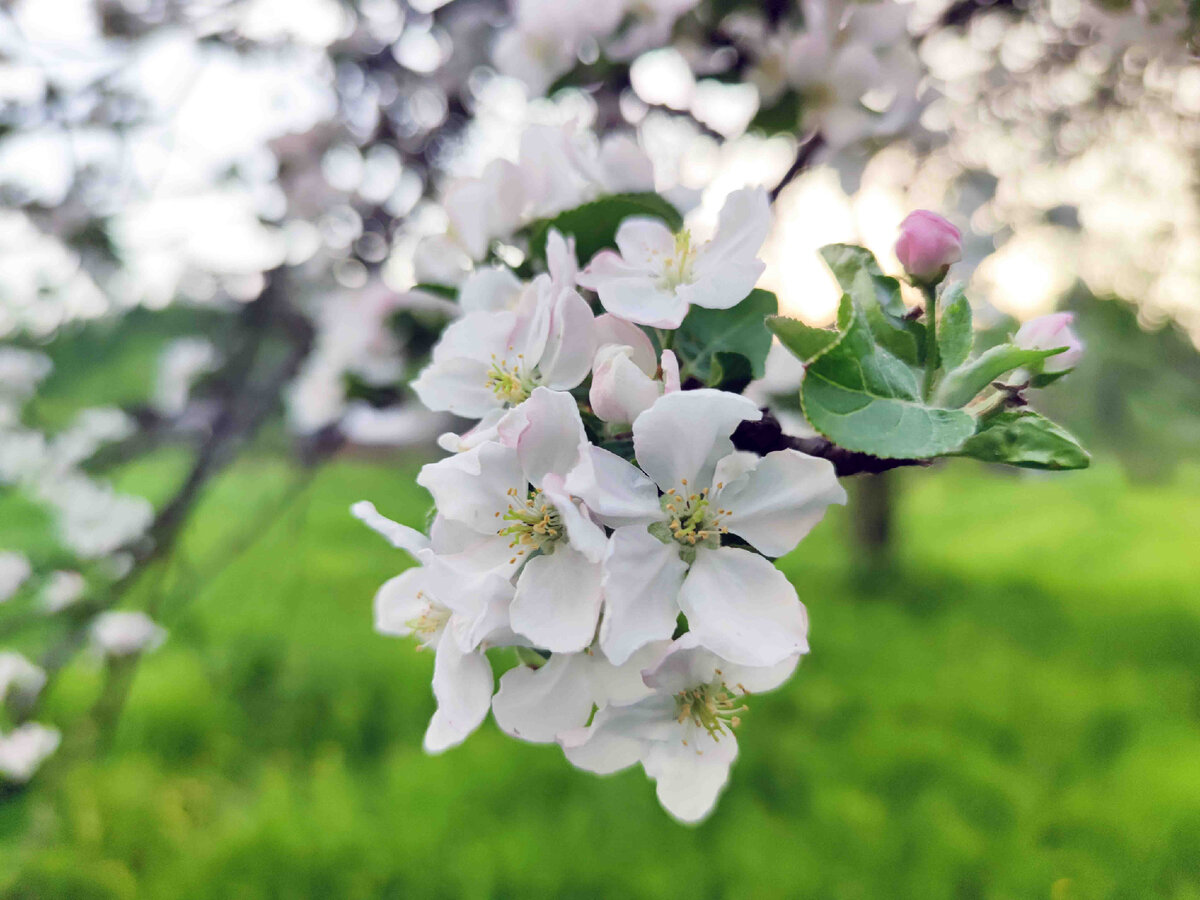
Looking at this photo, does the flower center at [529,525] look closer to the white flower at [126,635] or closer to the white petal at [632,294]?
the white petal at [632,294]

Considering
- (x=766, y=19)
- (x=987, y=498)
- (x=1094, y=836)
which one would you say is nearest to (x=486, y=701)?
(x=766, y=19)

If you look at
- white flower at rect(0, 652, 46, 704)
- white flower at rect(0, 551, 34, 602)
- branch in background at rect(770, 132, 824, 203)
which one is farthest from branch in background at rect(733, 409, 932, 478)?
white flower at rect(0, 551, 34, 602)

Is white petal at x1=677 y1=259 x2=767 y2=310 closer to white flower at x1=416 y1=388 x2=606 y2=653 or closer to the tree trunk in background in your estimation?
white flower at x1=416 y1=388 x2=606 y2=653

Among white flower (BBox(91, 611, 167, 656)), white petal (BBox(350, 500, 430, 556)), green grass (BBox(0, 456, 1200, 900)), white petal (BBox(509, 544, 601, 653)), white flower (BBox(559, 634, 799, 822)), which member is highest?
white petal (BBox(509, 544, 601, 653))

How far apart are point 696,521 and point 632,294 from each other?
6.1 inches

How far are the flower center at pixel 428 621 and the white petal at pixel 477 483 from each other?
146 mm

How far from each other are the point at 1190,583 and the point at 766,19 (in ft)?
15.6

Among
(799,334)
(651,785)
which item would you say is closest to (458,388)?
(799,334)

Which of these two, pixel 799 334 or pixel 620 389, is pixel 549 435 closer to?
pixel 620 389

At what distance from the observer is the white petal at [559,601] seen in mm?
431

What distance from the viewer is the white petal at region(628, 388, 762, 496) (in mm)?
435

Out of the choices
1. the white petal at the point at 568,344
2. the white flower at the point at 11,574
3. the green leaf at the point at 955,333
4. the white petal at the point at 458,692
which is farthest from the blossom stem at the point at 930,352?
the white flower at the point at 11,574

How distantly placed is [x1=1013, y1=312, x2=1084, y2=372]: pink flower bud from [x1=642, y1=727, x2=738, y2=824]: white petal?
0.32 m

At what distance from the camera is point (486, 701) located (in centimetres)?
48
